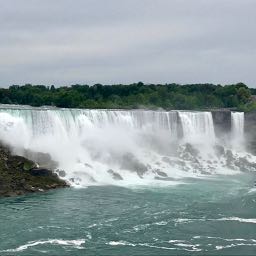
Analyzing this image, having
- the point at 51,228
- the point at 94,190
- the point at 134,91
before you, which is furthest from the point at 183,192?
the point at 134,91

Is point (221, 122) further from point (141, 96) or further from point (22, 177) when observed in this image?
point (22, 177)

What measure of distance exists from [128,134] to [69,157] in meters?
8.78

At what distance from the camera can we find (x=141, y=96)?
227 ft

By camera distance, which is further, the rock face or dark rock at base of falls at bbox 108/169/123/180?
dark rock at base of falls at bbox 108/169/123/180

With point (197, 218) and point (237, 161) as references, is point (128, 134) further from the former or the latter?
point (197, 218)

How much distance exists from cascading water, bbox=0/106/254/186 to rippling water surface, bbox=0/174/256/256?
18.2ft

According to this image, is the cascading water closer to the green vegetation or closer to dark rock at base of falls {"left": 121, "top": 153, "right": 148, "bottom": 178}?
dark rock at base of falls {"left": 121, "top": 153, "right": 148, "bottom": 178}

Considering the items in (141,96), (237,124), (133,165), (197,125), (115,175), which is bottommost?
(115,175)

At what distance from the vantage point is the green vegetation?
67188 mm

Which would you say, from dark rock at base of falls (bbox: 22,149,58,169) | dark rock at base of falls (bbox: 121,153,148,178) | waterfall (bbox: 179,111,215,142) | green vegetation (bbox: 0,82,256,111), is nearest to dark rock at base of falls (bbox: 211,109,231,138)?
waterfall (bbox: 179,111,215,142)

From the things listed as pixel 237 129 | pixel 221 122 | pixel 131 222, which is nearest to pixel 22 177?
pixel 131 222

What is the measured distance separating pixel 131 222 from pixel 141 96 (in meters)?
43.6

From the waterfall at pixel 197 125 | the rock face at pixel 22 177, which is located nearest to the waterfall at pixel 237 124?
the waterfall at pixel 197 125

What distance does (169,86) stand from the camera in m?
80.1
